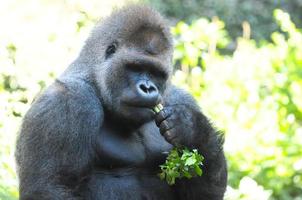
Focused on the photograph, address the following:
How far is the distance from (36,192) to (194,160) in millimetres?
936

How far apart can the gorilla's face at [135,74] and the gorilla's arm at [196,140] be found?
14 centimetres

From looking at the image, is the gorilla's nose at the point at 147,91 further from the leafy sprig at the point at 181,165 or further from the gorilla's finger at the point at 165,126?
the leafy sprig at the point at 181,165

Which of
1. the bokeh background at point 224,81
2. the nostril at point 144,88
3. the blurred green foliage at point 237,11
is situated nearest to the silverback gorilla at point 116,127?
the nostril at point 144,88

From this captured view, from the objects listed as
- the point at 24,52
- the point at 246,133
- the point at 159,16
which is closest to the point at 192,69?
the point at 246,133

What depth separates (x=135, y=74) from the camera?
495cm

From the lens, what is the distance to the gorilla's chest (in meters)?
4.98

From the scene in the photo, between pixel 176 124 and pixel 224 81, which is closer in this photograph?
pixel 176 124

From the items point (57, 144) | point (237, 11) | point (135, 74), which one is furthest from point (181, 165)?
point (237, 11)

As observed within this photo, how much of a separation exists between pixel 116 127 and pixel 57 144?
53 cm

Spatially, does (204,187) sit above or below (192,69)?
below

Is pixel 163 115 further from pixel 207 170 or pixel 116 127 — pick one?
pixel 207 170

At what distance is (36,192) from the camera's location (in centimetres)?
462

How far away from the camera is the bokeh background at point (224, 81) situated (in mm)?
7473

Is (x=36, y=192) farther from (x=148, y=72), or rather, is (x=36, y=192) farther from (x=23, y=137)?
(x=148, y=72)
